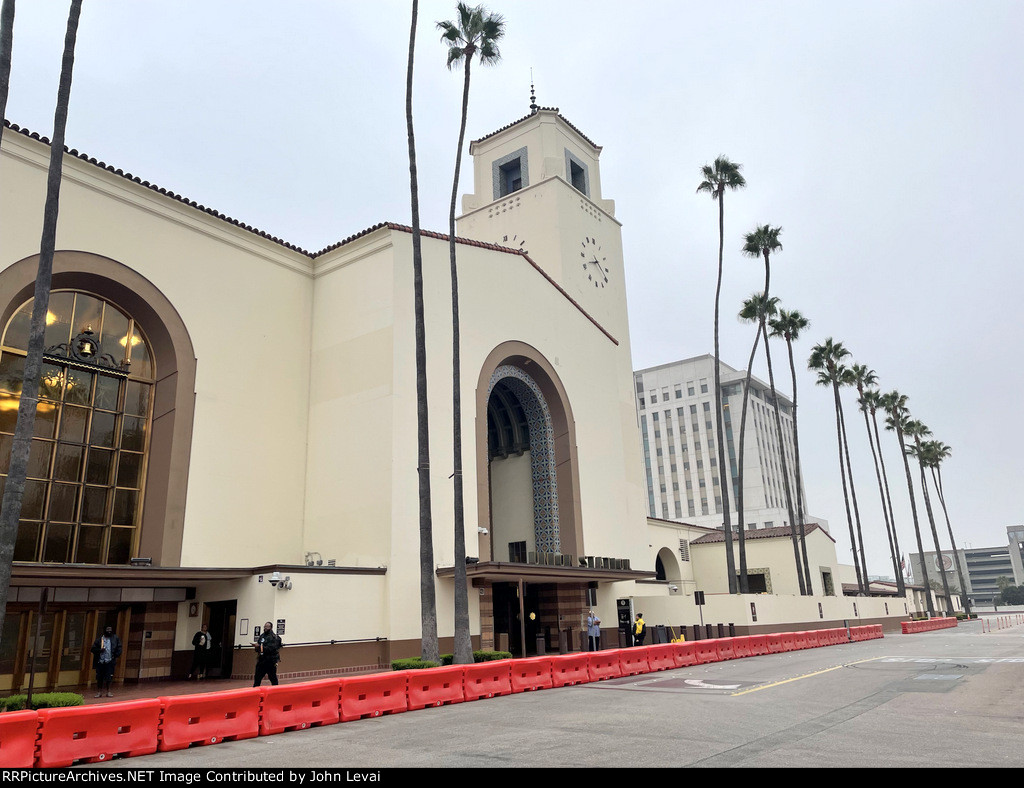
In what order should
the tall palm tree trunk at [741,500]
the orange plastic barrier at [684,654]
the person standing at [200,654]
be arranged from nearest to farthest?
the person standing at [200,654] < the orange plastic barrier at [684,654] < the tall palm tree trunk at [741,500]

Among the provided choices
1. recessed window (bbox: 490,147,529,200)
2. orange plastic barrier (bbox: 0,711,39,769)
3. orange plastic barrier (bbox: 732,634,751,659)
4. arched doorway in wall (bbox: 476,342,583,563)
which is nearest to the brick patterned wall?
orange plastic barrier (bbox: 0,711,39,769)

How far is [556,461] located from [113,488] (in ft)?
54.4

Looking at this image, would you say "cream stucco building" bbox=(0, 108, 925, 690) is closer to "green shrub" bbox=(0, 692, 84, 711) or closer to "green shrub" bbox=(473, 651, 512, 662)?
"green shrub" bbox=(473, 651, 512, 662)

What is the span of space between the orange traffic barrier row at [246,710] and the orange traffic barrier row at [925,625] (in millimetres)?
32030

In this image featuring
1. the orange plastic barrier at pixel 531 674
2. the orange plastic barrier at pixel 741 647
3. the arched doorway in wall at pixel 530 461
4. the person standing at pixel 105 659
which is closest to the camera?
the orange plastic barrier at pixel 531 674

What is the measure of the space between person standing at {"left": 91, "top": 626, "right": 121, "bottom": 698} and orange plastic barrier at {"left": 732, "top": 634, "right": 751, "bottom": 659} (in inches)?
709

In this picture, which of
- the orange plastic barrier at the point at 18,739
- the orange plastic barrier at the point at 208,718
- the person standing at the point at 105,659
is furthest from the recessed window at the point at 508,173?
the orange plastic barrier at the point at 18,739

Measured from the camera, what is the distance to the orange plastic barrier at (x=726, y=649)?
23.9m

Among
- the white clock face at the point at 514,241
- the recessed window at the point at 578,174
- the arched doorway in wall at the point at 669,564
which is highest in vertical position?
the recessed window at the point at 578,174

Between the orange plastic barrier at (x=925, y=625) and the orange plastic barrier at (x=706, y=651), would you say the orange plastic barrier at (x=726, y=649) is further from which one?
the orange plastic barrier at (x=925, y=625)

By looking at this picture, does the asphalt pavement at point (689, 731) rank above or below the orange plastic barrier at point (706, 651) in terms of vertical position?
below

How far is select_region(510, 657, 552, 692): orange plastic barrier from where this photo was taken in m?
16.5

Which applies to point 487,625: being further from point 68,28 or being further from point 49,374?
point 68,28

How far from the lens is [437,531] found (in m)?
24.1
